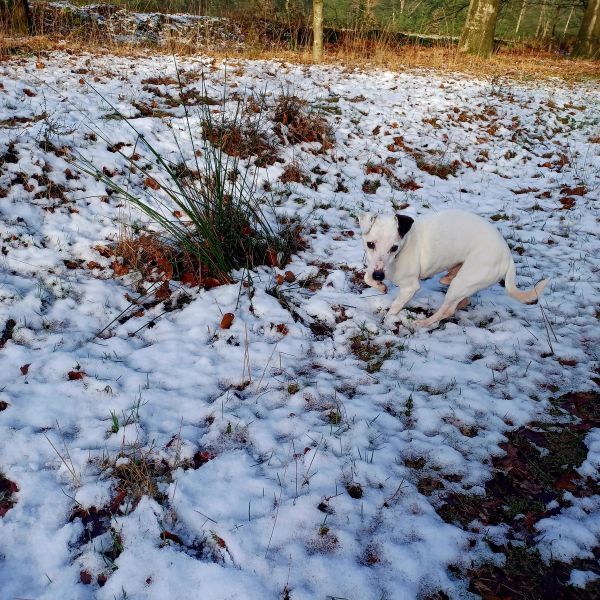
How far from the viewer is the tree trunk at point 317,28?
11.7 metres

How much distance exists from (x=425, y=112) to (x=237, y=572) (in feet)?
33.6

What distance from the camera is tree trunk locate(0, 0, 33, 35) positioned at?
35.3 feet

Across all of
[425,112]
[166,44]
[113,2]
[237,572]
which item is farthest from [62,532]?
Result: [113,2]

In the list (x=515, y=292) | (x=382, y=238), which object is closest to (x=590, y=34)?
(x=515, y=292)

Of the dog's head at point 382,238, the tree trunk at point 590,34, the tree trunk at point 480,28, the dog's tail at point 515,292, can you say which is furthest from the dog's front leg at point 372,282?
the tree trunk at point 590,34

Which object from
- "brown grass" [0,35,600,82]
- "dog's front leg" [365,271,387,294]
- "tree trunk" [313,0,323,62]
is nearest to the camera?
"dog's front leg" [365,271,387,294]

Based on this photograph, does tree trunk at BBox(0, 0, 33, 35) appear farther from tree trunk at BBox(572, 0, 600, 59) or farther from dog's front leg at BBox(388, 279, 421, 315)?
tree trunk at BBox(572, 0, 600, 59)

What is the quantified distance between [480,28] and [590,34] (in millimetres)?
7907

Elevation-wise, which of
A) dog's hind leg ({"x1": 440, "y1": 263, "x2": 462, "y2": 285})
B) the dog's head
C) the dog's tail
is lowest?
dog's hind leg ({"x1": 440, "y1": 263, "x2": 462, "y2": 285})

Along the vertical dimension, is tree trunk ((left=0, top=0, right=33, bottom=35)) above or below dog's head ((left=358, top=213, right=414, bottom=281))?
above

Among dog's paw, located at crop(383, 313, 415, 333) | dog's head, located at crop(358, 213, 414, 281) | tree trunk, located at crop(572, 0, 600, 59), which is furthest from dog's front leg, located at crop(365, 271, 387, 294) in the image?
tree trunk, located at crop(572, 0, 600, 59)

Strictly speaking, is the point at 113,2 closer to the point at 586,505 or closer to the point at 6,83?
the point at 6,83

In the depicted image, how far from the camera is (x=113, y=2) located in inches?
655

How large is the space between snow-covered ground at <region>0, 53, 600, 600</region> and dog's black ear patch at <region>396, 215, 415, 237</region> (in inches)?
36.0
